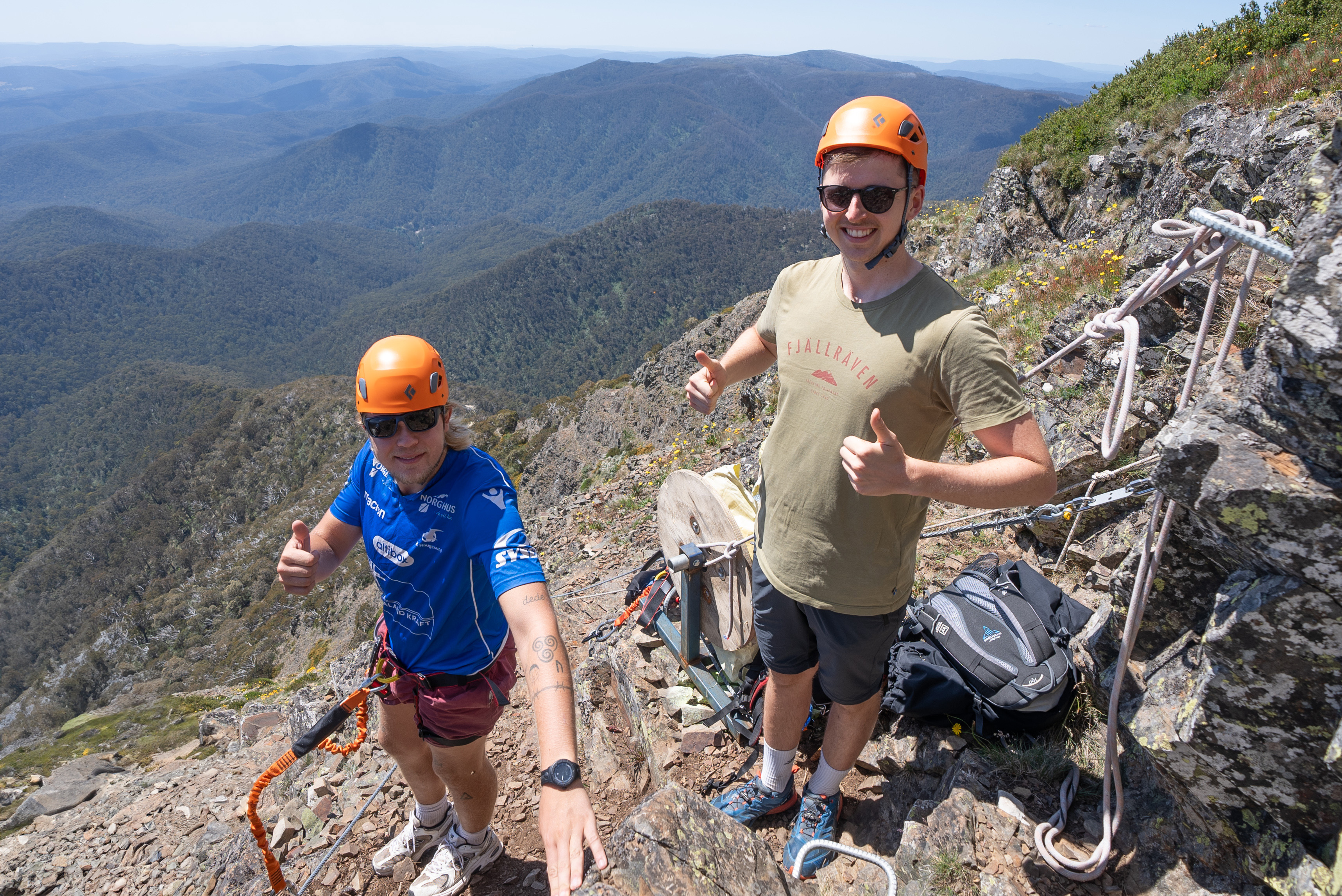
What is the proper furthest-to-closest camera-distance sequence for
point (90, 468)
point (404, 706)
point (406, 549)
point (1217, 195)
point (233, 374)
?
point (233, 374)
point (90, 468)
point (1217, 195)
point (404, 706)
point (406, 549)

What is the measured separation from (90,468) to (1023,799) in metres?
199

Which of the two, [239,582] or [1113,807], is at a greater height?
[1113,807]

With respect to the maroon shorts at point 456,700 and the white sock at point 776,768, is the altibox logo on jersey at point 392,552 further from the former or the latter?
the white sock at point 776,768

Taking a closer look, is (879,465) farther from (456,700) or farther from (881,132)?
(456,700)

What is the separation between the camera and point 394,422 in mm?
2854

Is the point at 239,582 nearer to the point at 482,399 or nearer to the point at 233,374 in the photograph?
the point at 482,399

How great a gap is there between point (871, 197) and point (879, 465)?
1.06m

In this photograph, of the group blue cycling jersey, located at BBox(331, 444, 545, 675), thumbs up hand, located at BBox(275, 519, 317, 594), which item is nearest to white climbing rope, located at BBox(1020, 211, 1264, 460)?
blue cycling jersey, located at BBox(331, 444, 545, 675)

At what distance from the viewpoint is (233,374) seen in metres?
196

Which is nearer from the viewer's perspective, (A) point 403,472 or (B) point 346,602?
(A) point 403,472

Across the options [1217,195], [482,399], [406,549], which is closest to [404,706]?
[406,549]

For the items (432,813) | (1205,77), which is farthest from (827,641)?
(1205,77)

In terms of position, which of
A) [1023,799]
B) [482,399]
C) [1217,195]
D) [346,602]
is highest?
[1217,195]

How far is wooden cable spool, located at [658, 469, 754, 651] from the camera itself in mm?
3838
